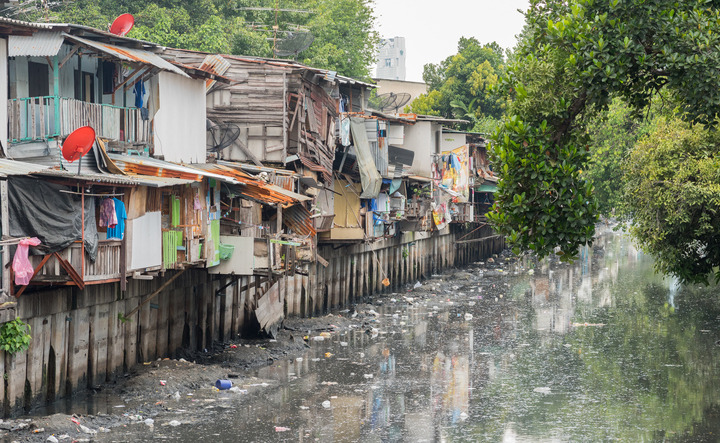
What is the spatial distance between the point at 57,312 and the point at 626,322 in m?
21.1

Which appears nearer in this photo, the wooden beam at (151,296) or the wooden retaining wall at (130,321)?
the wooden retaining wall at (130,321)

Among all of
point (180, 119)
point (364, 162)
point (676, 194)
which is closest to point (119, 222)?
point (180, 119)

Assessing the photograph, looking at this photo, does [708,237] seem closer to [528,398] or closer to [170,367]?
[528,398]

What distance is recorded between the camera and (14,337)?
15.4 m

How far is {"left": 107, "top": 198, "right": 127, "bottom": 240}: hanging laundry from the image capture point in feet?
57.1

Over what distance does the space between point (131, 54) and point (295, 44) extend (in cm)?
1505

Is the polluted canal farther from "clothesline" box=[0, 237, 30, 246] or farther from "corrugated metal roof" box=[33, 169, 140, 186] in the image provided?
"corrugated metal roof" box=[33, 169, 140, 186]

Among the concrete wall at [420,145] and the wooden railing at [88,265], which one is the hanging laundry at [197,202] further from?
the concrete wall at [420,145]

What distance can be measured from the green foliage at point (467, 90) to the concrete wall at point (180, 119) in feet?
133

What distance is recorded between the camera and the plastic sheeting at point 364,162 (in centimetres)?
3281

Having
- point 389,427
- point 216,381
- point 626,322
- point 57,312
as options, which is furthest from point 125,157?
point 626,322

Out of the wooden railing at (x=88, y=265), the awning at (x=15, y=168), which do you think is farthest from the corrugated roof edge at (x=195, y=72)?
the wooden railing at (x=88, y=265)

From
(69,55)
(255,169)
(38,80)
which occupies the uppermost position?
(69,55)

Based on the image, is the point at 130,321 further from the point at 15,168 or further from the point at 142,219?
the point at 15,168
